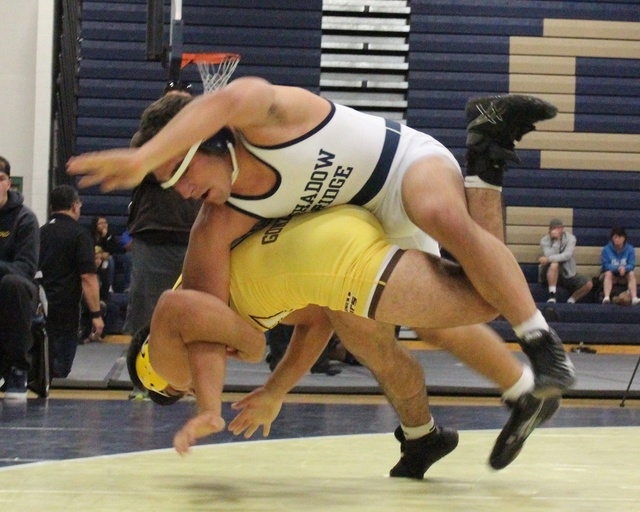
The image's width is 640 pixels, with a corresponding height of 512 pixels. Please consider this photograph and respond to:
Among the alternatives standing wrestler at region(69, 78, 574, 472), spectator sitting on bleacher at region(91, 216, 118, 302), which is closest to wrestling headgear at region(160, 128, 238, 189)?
standing wrestler at region(69, 78, 574, 472)

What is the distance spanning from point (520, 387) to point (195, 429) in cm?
88

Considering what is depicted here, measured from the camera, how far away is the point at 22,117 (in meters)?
10.3

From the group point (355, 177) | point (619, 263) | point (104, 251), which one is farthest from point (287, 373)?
point (619, 263)

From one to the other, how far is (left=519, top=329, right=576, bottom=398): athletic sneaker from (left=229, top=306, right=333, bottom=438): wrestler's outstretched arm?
726 millimetres

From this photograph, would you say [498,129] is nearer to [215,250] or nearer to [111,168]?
[215,250]

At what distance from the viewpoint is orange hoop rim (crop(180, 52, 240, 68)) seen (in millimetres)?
9720

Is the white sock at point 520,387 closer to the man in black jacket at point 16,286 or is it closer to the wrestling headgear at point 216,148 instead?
the wrestling headgear at point 216,148

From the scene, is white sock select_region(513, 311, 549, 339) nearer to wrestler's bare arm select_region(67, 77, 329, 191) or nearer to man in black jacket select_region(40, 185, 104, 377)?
wrestler's bare arm select_region(67, 77, 329, 191)

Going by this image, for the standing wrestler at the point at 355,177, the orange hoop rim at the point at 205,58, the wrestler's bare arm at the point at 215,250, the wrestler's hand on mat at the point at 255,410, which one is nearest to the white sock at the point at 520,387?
the standing wrestler at the point at 355,177

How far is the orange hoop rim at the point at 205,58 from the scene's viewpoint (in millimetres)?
9720

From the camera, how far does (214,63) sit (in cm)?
1041

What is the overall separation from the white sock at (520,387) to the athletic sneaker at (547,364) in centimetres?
15

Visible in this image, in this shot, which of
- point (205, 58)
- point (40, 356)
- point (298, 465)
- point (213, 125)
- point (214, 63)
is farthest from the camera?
point (214, 63)

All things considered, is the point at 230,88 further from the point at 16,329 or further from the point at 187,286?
the point at 16,329
